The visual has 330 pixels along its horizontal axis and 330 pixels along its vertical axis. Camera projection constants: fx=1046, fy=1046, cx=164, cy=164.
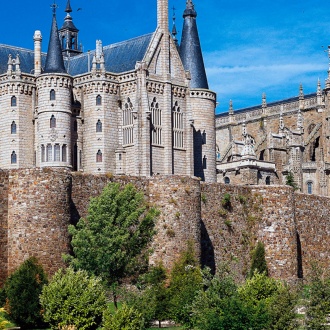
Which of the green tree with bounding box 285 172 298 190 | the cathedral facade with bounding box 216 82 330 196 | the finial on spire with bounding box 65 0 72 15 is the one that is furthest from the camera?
the finial on spire with bounding box 65 0 72 15

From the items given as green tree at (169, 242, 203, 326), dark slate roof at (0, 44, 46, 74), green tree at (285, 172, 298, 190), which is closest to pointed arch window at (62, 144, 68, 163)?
dark slate roof at (0, 44, 46, 74)

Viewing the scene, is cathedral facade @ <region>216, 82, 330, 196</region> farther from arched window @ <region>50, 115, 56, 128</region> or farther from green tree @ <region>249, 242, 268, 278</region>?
green tree @ <region>249, 242, 268, 278</region>

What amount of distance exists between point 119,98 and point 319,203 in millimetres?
36427

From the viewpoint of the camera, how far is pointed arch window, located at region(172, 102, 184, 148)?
310ft

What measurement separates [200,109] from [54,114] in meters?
14.5

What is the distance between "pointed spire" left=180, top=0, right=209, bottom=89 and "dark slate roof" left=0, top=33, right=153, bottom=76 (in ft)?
17.8

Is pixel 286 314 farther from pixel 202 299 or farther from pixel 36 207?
pixel 36 207

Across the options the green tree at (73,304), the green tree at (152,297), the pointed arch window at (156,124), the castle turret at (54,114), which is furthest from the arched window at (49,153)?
the green tree at (73,304)

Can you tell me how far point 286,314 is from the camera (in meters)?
39.5

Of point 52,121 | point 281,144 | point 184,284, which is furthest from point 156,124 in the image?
point 184,284

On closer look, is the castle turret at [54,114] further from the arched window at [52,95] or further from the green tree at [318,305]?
the green tree at [318,305]

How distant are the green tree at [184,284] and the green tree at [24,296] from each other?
5.44 meters

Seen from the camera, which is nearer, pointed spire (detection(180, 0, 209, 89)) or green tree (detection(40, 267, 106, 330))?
green tree (detection(40, 267, 106, 330))

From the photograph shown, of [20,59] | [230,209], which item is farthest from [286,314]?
[20,59]
